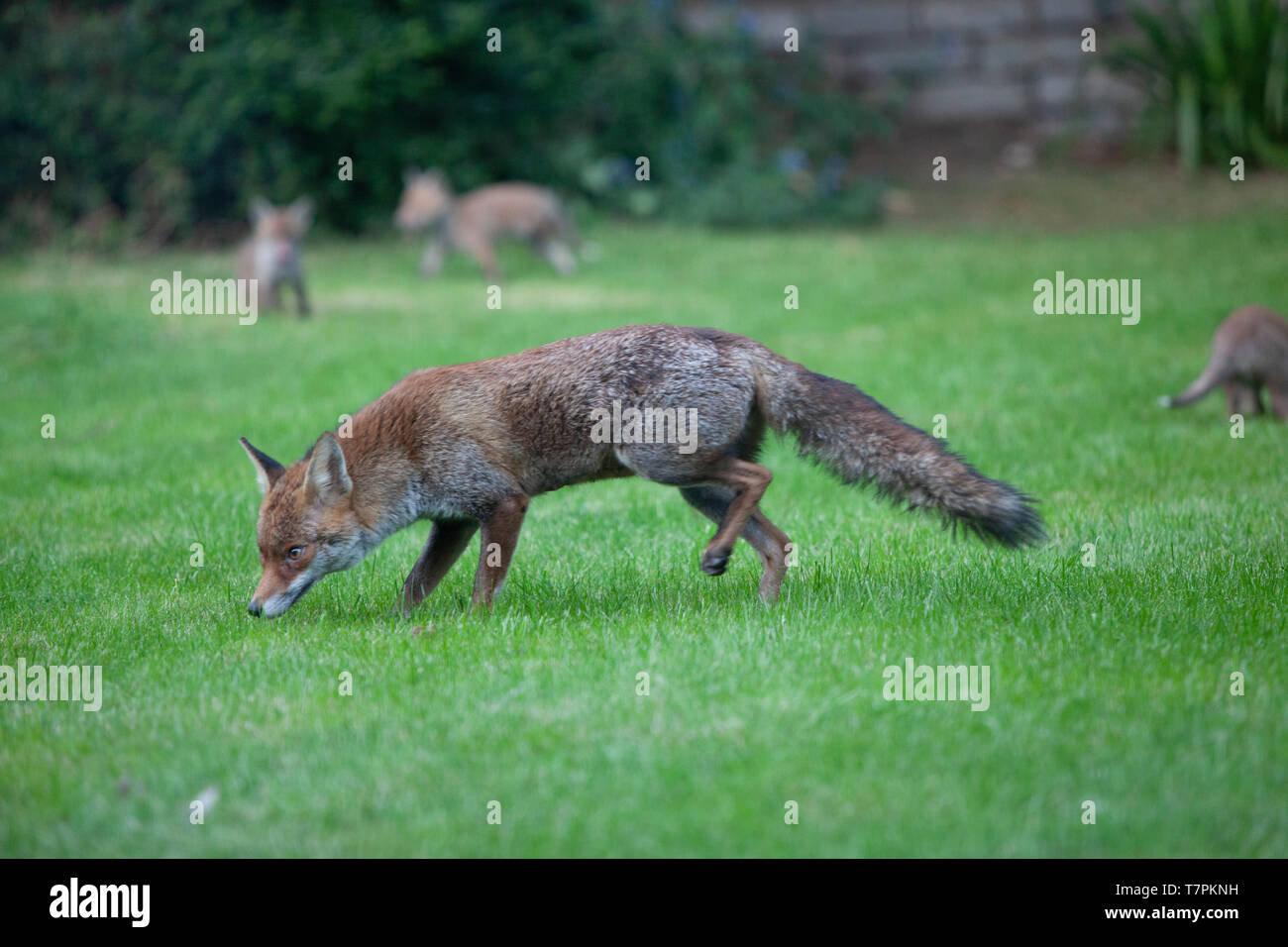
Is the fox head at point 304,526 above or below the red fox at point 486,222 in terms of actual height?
below

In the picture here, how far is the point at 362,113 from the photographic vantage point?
19.7 metres

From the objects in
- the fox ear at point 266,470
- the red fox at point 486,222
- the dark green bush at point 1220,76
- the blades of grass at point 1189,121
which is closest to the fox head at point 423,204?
the red fox at point 486,222

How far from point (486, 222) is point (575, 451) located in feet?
41.1

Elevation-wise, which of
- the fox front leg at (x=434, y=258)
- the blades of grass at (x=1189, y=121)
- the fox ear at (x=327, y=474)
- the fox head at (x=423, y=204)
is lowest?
the fox ear at (x=327, y=474)

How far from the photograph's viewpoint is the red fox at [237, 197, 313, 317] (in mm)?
15383

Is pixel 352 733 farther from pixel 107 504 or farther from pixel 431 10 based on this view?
pixel 431 10

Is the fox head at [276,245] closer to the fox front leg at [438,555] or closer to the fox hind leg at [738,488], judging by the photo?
the fox front leg at [438,555]

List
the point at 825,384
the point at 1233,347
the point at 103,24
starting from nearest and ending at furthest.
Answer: the point at 825,384, the point at 1233,347, the point at 103,24

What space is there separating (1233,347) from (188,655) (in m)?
8.18

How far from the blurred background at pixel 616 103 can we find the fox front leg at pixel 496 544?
1404cm

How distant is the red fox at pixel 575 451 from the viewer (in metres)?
6.17

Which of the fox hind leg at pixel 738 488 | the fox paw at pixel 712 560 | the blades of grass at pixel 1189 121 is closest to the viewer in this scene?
the fox paw at pixel 712 560

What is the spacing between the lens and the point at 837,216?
67.6 ft

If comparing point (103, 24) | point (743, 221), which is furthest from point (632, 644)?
point (103, 24)
